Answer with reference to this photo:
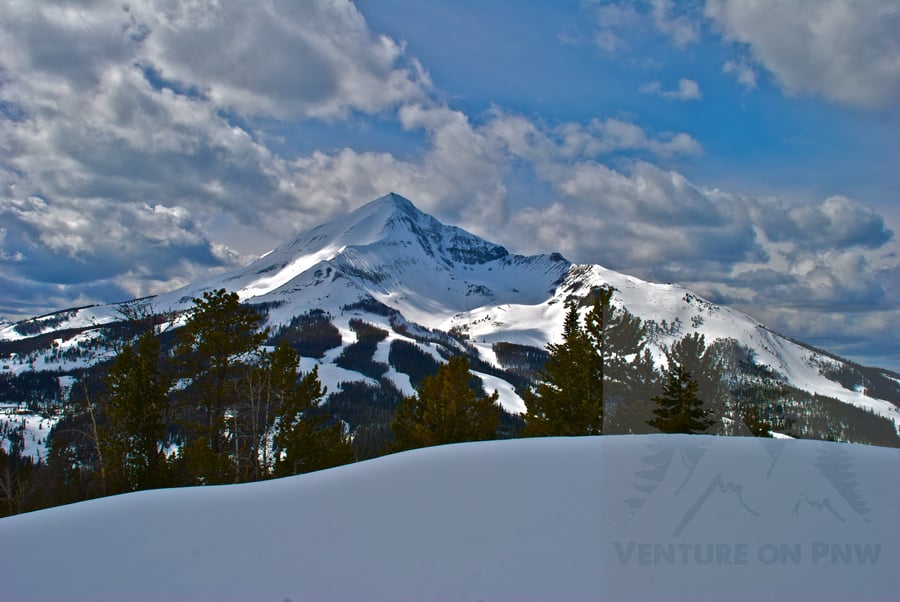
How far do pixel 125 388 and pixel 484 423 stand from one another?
1278 centimetres

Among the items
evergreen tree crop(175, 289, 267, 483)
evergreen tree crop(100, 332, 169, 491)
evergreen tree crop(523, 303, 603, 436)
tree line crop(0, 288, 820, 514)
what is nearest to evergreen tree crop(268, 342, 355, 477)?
tree line crop(0, 288, 820, 514)

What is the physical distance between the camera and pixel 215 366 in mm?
16125

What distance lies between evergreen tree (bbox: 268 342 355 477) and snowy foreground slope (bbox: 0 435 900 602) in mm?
10365

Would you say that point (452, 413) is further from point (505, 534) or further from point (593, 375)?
point (505, 534)

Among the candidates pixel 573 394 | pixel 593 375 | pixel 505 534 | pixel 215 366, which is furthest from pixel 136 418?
pixel 593 375

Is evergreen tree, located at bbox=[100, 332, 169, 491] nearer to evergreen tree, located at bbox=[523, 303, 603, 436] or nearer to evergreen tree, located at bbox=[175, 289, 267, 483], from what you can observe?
evergreen tree, located at bbox=[175, 289, 267, 483]

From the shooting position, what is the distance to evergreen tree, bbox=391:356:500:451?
18797mm

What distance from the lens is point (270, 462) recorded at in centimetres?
1789

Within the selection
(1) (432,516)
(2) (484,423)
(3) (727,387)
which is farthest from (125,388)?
(3) (727,387)

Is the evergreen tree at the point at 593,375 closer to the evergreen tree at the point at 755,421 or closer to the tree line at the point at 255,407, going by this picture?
the tree line at the point at 255,407

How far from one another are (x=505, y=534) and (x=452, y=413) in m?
13.4

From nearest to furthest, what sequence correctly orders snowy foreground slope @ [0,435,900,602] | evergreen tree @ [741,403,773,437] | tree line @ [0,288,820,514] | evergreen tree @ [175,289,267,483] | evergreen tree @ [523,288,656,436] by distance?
snowy foreground slope @ [0,435,900,602] → evergreen tree @ [175,289,267,483] → tree line @ [0,288,820,514] → evergreen tree @ [523,288,656,436] → evergreen tree @ [741,403,773,437]

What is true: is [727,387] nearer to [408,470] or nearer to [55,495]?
[408,470]

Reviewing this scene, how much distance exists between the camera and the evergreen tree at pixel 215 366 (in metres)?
15.8
